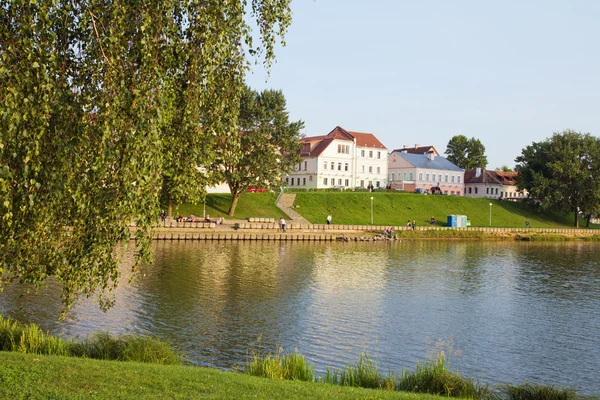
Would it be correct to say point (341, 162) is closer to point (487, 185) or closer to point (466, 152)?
point (487, 185)

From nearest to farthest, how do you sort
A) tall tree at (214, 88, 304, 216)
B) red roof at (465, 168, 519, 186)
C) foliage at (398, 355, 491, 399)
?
foliage at (398, 355, 491, 399) < tall tree at (214, 88, 304, 216) < red roof at (465, 168, 519, 186)

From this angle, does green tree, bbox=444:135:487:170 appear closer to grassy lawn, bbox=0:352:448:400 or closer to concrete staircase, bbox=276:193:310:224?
concrete staircase, bbox=276:193:310:224

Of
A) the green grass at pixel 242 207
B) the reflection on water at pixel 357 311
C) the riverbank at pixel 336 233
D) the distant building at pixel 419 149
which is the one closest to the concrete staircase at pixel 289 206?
the green grass at pixel 242 207

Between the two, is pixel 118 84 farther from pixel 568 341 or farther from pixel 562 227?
pixel 562 227

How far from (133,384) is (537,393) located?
973cm

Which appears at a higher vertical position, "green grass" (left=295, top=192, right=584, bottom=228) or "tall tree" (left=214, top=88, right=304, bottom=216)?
"tall tree" (left=214, top=88, right=304, bottom=216)

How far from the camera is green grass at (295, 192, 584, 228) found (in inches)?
3265

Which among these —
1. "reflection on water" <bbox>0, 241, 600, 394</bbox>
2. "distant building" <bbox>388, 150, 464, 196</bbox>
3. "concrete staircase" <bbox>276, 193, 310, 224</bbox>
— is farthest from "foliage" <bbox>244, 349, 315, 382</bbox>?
"distant building" <bbox>388, 150, 464, 196</bbox>

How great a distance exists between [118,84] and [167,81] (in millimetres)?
1216

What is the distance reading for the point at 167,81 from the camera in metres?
10.9

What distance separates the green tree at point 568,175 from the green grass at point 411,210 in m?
3.47

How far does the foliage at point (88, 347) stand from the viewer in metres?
16.0

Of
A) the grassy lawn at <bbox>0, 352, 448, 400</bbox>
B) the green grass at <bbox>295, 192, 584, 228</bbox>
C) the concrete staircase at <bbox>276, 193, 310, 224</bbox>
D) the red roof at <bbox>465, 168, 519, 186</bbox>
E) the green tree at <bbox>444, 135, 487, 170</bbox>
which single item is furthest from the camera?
the green tree at <bbox>444, 135, 487, 170</bbox>

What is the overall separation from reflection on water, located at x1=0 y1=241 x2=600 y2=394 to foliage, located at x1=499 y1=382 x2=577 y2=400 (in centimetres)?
397
